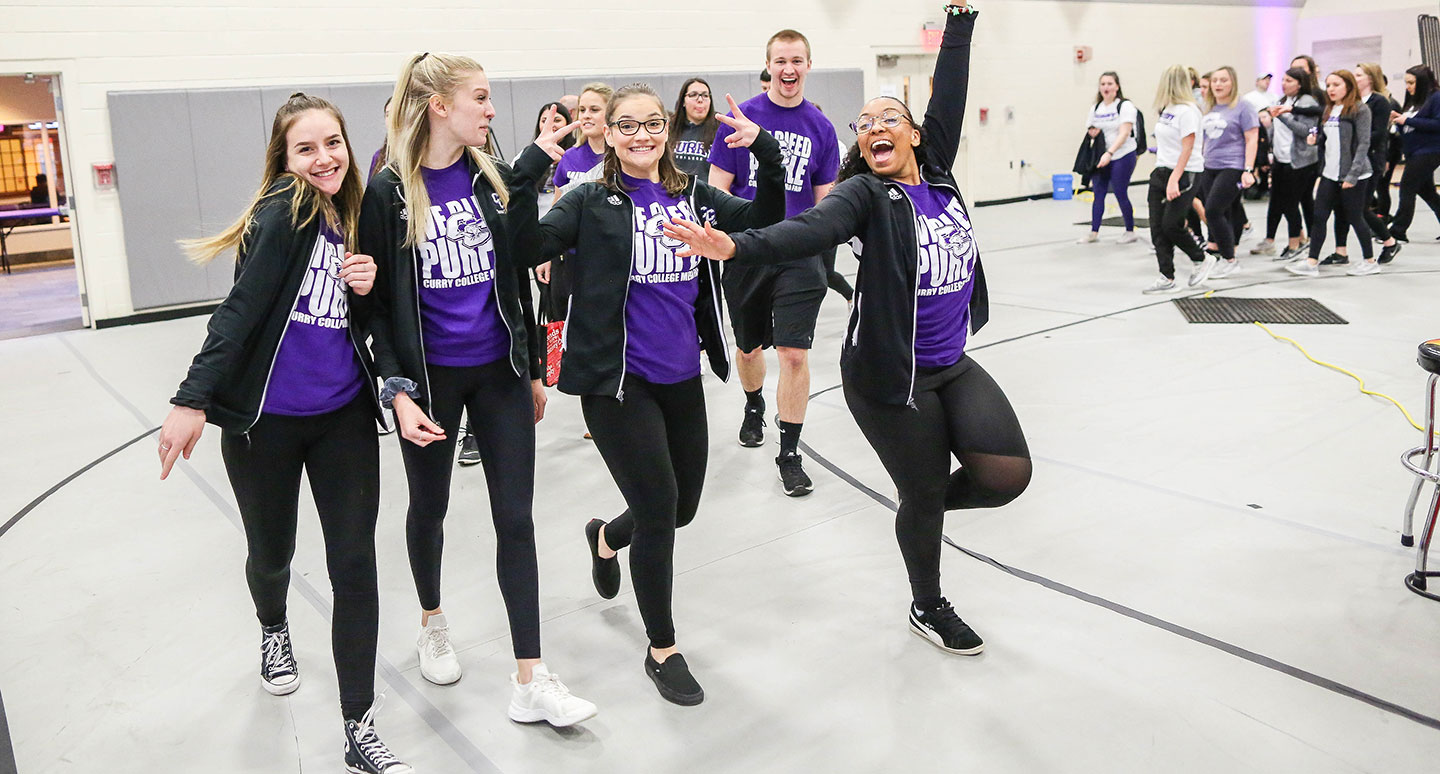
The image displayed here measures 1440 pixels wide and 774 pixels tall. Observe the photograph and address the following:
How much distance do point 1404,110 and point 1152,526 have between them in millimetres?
9191

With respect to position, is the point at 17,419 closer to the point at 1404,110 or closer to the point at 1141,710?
the point at 1141,710

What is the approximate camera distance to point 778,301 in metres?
4.68

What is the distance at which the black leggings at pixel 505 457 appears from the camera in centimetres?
272

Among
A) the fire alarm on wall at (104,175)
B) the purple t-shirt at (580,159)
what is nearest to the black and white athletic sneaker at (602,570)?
the purple t-shirt at (580,159)

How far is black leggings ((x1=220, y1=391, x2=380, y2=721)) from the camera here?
2527 millimetres

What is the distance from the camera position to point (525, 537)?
2.72 m

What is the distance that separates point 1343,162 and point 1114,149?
235cm

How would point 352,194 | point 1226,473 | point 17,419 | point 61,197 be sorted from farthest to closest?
point 61,197 < point 17,419 < point 1226,473 < point 352,194

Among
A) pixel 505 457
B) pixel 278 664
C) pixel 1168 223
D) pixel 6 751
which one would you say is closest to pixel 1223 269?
pixel 1168 223

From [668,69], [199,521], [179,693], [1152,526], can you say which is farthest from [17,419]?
[668,69]

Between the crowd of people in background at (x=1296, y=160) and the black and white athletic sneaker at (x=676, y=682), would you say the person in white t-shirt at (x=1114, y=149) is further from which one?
the black and white athletic sneaker at (x=676, y=682)

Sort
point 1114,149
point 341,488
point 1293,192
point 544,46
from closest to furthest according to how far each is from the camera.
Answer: point 341,488
point 1293,192
point 1114,149
point 544,46

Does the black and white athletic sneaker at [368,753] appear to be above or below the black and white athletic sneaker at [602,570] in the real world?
below

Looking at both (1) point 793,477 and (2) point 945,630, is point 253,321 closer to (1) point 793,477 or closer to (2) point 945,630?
(2) point 945,630
